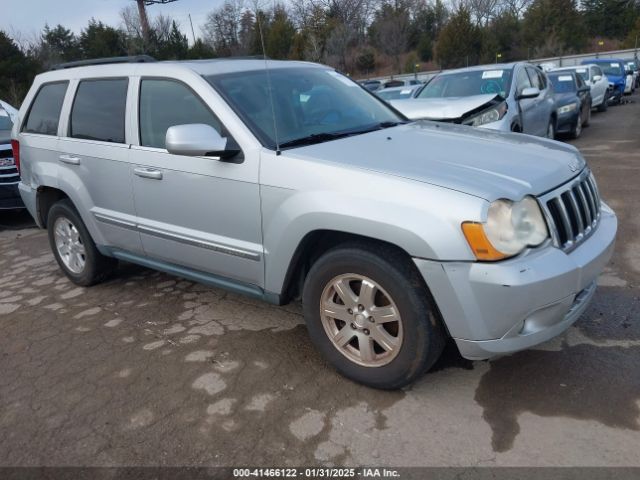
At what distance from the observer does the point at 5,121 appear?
9.40 m

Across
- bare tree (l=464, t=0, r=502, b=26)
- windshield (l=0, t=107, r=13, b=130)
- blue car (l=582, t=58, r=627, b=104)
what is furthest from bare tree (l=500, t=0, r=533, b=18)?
windshield (l=0, t=107, r=13, b=130)

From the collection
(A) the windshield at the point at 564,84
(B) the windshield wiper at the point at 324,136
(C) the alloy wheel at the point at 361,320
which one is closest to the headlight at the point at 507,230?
(C) the alloy wheel at the point at 361,320

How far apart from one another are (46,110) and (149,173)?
5.93 feet

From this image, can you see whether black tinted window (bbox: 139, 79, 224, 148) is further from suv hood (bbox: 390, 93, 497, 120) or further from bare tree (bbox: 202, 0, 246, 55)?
suv hood (bbox: 390, 93, 497, 120)

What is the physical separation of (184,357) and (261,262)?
0.87 meters

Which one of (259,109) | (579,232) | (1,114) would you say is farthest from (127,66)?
(1,114)

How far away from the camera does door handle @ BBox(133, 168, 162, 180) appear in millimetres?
3785

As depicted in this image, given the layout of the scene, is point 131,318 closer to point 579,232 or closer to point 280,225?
point 280,225

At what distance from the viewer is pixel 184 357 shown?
3.65 metres

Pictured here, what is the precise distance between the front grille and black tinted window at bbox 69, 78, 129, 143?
2.92m

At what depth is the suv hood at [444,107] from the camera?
7.61 m

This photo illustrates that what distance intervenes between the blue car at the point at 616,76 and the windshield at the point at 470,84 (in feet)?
47.5

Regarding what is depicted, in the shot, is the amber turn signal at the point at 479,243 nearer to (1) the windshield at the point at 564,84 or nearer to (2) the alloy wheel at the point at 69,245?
(2) the alloy wheel at the point at 69,245

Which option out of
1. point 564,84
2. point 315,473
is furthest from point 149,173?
point 564,84
